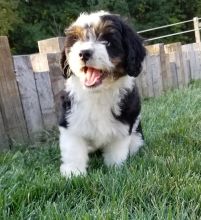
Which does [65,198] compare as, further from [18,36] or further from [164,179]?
[18,36]

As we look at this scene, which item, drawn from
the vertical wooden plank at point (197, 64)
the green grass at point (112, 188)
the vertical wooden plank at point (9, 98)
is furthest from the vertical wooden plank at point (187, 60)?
the green grass at point (112, 188)

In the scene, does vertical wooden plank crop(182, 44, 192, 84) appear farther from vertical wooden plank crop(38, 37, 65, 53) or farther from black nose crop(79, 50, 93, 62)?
black nose crop(79, 50, 93, 62)

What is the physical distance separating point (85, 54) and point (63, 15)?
2737 cm

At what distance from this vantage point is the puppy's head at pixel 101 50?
3.44m

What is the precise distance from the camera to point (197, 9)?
34.9 m

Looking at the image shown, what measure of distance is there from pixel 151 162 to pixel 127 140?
439mm

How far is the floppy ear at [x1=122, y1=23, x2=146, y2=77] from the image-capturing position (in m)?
3.71

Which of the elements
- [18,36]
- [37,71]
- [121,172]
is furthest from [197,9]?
[121,172]

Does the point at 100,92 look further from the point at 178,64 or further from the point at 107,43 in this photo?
the point at 178,64

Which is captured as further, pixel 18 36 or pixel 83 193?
pixel 18 36

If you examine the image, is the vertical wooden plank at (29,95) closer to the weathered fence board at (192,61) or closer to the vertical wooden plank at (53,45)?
the vertical wooden plank at (53,45)

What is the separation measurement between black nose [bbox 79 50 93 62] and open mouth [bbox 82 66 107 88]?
177 millimetres

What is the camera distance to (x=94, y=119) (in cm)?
382

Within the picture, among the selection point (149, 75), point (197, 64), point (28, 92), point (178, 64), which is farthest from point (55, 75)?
point (197, 64)
